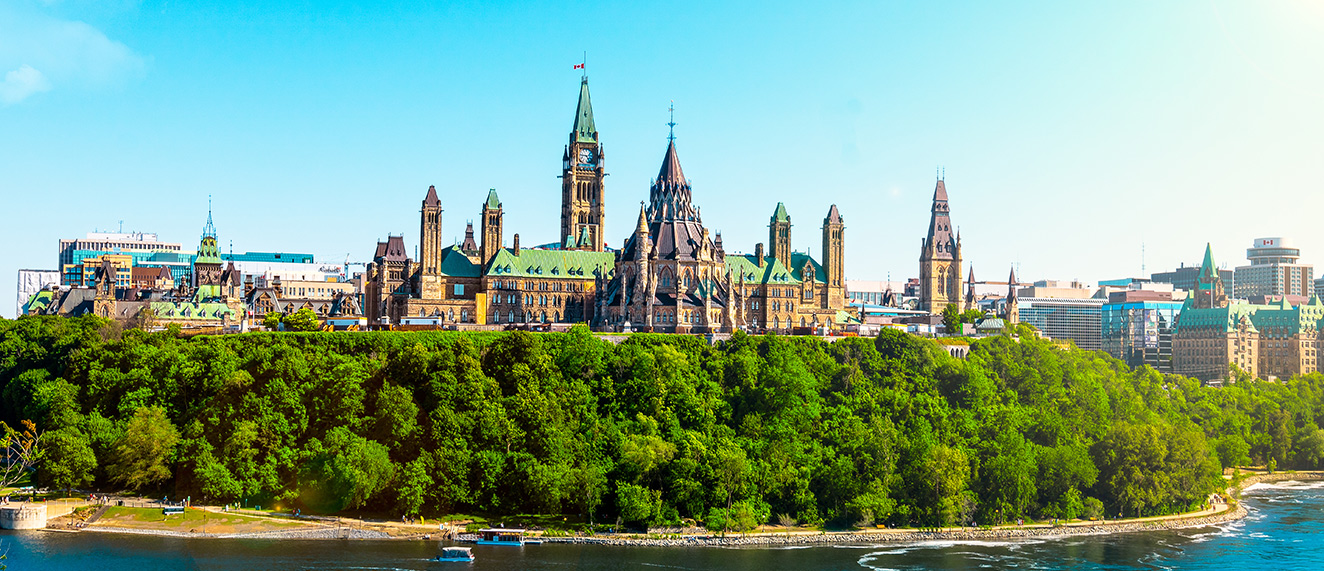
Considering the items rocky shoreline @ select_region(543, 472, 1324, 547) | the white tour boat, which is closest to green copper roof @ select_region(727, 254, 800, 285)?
rocky shoreline @ select_region(543, 472, 1324, 547)

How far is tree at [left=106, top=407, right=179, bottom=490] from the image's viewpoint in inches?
4579

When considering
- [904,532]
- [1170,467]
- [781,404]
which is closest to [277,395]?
[781,404]

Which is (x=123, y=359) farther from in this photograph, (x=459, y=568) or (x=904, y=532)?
(x=904, y=532)

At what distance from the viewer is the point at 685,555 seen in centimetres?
10819

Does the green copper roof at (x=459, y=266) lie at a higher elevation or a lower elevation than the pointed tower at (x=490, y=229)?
lower

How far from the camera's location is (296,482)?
11619 cm

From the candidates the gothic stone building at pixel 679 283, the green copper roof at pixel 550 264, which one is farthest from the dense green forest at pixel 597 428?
the green copper roof at pixel 550 264

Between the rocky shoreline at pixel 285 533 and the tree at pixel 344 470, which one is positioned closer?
the rocky shoreline at pixel 285 533

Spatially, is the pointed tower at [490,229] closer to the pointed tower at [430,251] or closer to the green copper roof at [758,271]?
the pointed tower at [430,251]

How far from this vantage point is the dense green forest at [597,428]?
11688cm

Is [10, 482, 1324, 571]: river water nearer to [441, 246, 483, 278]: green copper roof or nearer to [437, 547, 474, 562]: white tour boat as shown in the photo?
[437, 547, 474, 562]: white tour boat

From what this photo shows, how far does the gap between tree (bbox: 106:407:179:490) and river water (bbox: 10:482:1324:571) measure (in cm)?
1029

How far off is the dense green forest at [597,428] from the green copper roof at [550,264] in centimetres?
3486

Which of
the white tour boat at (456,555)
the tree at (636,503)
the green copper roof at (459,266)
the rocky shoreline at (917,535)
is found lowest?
the rocky shoreline at (917,535)
